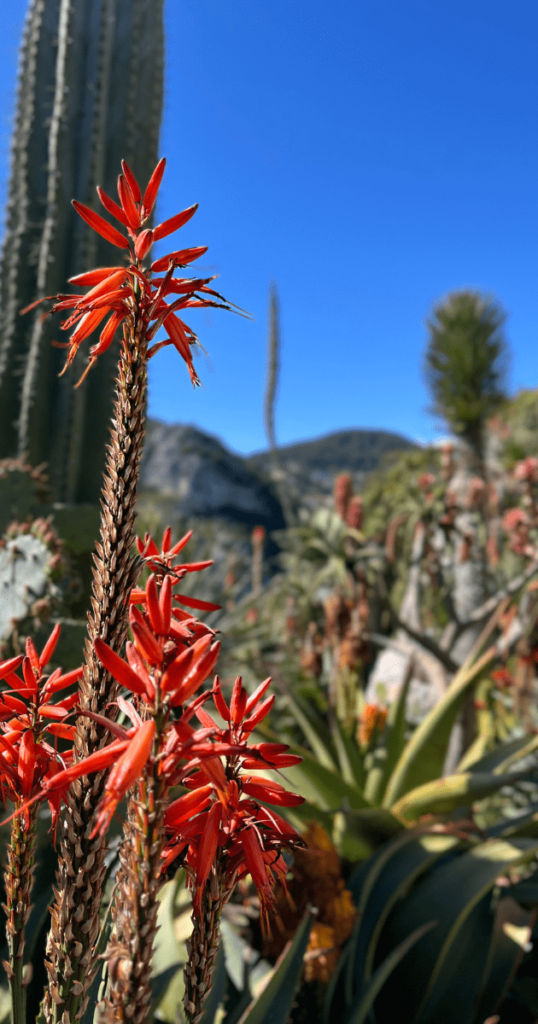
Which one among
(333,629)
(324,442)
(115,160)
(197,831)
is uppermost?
(324,442)

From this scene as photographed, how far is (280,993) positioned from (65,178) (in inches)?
Answer: 106

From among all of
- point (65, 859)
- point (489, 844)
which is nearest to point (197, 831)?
point (65, 859)

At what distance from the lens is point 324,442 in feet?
65.1

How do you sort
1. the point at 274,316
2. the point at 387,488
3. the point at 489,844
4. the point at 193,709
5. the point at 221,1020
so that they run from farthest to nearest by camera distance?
1. the point at 387,488
2. the point at 274,316
3. the point at 489,844
4. the point at 221,1020
5. the point at 193,709

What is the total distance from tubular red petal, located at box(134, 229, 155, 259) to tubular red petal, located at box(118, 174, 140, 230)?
0.08ft

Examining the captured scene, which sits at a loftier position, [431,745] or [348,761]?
[431,745]

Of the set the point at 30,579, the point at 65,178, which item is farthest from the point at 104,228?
the point at 65,178

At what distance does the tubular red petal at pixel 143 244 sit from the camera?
0.48 meters

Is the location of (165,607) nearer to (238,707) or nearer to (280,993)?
(238,707)

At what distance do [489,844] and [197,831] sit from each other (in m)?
1.40

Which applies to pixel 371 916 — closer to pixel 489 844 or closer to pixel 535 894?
pixel 489 844

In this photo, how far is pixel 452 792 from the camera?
172 centimetres

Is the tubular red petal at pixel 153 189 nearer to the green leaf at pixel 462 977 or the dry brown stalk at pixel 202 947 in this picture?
the dry brown stalk at pixel 202 947

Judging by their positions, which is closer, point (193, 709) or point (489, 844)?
point (193, 709)
